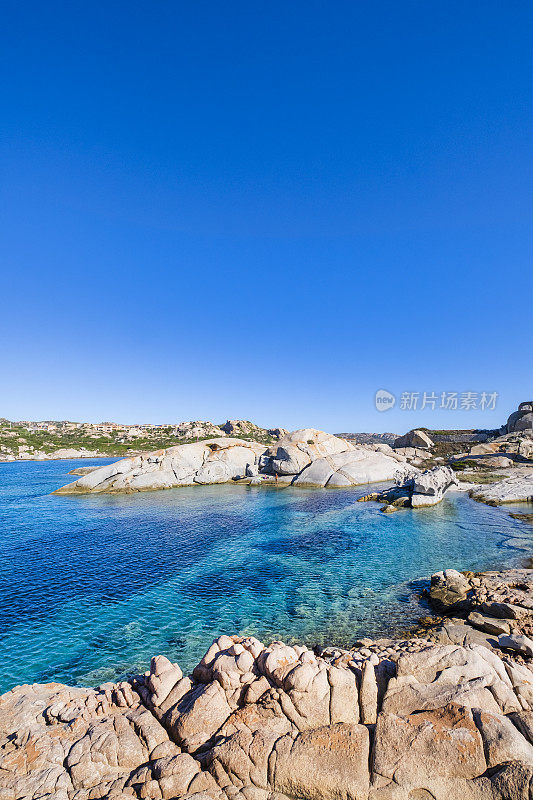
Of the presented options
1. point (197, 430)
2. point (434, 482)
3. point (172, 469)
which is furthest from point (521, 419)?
point (197, 430)

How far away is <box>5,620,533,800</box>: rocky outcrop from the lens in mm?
6777

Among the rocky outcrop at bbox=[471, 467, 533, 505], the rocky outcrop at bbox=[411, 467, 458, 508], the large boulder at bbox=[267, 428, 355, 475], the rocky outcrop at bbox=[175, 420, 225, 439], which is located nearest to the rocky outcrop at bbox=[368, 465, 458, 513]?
the rocky outcrop at bbox=[411, 467, 458, 508]

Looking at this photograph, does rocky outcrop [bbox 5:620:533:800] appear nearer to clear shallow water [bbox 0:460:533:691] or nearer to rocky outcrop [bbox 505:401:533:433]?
clear shallow water [bbox 0:460:533:691]

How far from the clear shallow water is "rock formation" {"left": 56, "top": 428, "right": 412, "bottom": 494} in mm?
11884

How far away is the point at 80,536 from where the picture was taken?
31.5 meters

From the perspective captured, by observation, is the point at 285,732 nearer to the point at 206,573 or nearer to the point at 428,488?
the point at 206,573

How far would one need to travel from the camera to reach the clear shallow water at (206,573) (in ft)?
48.5

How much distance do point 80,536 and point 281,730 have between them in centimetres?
2954

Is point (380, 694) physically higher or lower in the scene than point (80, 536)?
higher

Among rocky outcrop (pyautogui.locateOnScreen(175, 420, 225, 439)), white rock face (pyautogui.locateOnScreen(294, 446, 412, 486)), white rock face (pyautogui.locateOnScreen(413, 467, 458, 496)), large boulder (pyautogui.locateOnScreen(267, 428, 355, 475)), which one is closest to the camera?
white rock face (pyautogui.locateOnScreen(413, 467, 458, 496))

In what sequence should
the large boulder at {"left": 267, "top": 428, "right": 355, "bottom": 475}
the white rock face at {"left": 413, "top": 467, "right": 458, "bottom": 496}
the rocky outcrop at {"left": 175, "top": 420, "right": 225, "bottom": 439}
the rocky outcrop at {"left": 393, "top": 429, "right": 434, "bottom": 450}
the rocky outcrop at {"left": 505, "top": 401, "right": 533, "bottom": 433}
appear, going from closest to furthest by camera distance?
the white rock face at {"left": 413, "top": 467, "right": 458, "bottom": 496}
the large boulder at {"left": 267, "top": 428, "right": 355, "bottom": 475}
the rocky outcrop at {"left": 505, "top": 401, "right": 533, "bottom": 433}
the rocky outcrop at {"left": 393, "top": 429, "right": 434, "bottom": 450}
the rocky outcrop at {"left": 175, "top": 420, "right": 225, "bottom": 439}

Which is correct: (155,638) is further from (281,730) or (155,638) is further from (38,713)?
(281,730)

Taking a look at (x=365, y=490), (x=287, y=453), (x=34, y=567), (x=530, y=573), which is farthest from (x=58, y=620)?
(x=287, y=453)

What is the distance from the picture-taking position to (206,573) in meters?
22.3
